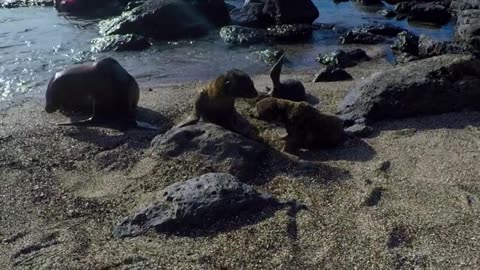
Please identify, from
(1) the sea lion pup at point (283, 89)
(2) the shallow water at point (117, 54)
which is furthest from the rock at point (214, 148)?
(2) the shallow water at point (117, 54)

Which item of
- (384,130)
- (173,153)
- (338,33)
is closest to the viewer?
(173,153)

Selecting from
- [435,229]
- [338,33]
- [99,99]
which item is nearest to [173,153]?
[99,99]

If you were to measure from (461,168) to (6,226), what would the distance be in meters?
4.20

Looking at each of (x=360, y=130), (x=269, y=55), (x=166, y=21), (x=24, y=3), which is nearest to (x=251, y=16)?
A: (x=166, y=21)

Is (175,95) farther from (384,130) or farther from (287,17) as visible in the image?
(287,17)

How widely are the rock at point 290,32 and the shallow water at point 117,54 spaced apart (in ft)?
0.91

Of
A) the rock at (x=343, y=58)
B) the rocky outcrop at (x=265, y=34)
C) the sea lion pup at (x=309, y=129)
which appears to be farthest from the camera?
the rocky outcrop at (x=265, y=34)

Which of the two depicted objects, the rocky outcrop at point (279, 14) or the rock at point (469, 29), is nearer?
the rock at point (469, 29)

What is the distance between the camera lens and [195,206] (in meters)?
4.84

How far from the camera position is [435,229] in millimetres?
4637

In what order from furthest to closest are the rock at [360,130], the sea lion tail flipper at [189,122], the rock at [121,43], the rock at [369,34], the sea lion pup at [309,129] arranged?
the rock at [369,34] < the rock at [121,43] < the rock at [360,130] < the sea lion tail flipper at [189,122] < the sea lion pup at [309,129]

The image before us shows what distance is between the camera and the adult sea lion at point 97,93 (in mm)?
8062

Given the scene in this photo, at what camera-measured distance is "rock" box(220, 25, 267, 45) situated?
14.3 m

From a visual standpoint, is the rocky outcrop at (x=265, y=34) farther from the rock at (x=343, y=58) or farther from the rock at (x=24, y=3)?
the rock at (x=24, y=3)
